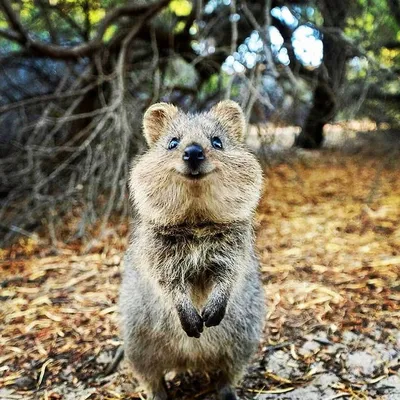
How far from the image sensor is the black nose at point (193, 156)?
2408 millimetres

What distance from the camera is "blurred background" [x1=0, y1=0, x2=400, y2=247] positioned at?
5.60 metres

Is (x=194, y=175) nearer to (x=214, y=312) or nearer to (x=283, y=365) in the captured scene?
(x=214, y=312)

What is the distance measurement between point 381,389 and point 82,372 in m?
1.89

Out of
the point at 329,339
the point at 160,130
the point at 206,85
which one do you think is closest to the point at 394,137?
the point at 206,85

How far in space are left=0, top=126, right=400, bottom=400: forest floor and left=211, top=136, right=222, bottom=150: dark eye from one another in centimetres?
155

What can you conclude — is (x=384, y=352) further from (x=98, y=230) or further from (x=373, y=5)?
(x=373, y=5)

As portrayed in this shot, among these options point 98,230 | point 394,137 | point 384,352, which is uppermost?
point 394,137

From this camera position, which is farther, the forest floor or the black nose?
the forest floor

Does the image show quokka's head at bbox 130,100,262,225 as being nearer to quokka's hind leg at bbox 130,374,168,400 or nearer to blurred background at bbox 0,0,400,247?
quokka's hind leg at bbox 130,374,168,400

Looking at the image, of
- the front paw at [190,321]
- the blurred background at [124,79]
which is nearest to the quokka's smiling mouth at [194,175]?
the front paw at [190,321]

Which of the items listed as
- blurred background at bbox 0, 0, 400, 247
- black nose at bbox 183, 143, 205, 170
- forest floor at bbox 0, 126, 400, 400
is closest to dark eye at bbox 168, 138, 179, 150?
black nose at bbox 183, 143, 205, 170

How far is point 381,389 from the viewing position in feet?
10.1

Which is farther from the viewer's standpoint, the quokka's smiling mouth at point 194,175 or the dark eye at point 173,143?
the dark eye at point 173,143

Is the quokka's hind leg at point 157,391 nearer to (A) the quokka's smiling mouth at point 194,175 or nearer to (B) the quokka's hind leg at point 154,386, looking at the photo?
(B) the quokka's hind leg at point 154,386
